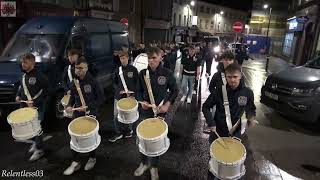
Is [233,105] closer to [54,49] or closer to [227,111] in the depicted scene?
[227,111]

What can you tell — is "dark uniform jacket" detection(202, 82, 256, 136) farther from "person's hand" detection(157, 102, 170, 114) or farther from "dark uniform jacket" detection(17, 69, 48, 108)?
"dark uniform jacket" detection(17, 69, 48, 108)

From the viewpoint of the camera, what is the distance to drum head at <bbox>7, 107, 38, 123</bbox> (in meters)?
4.71

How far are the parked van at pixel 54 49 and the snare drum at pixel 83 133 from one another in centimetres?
279

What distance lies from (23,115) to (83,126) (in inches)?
46.3

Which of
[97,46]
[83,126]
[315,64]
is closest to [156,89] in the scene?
[83,126]

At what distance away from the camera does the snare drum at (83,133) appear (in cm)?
433

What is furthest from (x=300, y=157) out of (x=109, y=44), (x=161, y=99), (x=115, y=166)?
(x=109, y=44)

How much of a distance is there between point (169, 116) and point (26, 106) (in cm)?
418

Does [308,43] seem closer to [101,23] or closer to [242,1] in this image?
[101,23]

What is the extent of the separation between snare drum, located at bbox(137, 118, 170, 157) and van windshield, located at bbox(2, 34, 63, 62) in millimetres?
4255

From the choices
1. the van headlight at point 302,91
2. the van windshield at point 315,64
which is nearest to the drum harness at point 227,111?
the van headlight at point 302,91

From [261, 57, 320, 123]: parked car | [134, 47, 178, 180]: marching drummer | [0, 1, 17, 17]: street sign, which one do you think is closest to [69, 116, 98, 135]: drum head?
[134, 47, 178, 180]: marching drummer

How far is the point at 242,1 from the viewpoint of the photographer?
79188mm

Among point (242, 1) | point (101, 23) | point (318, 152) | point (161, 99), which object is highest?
point (242, 1)
